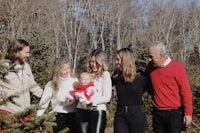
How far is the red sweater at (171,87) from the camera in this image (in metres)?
4.45

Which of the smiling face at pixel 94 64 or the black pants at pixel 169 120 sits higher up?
the smiling face at pixel 94 64

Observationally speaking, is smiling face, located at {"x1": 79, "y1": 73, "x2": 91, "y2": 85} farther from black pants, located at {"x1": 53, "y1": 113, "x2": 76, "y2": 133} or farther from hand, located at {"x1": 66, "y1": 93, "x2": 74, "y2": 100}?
black pants, located at {"x1": 53, "y1": 113, "x2": 76, "y2": 133}

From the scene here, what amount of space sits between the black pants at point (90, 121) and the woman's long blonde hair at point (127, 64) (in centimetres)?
51

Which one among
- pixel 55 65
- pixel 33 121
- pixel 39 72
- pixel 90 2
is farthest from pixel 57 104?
pixel 90 2

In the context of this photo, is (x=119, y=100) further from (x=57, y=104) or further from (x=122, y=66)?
(x=57, y=104)

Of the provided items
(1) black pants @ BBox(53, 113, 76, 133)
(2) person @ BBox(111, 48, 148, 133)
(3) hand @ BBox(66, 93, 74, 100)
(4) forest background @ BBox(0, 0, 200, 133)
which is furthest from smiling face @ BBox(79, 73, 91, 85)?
(4) forest background @ BBox(0, 0, 200, 133)

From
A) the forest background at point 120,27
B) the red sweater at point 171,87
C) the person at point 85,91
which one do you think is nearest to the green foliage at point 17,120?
the person at point 85,91

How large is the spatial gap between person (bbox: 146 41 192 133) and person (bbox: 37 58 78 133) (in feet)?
3.20

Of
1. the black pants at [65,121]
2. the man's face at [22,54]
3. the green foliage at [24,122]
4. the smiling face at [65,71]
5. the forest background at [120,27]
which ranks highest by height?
the forest background at [120,27]

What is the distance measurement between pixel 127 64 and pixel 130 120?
2.10ft

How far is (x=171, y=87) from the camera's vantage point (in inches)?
177

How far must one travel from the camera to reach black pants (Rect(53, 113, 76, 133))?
4742mm

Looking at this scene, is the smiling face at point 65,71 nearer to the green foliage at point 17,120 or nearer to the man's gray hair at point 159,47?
the man's gray hair at point 159,47

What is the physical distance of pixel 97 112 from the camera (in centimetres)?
456
